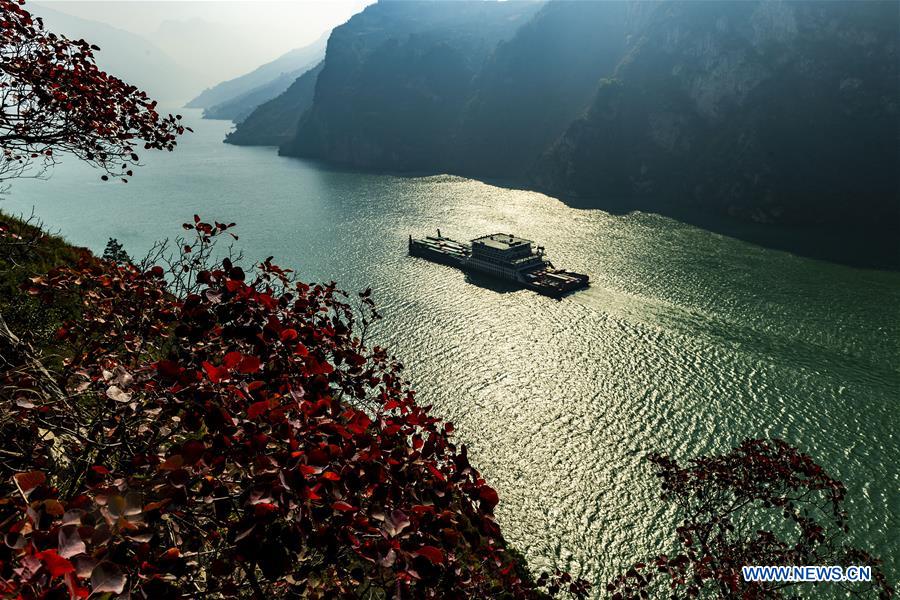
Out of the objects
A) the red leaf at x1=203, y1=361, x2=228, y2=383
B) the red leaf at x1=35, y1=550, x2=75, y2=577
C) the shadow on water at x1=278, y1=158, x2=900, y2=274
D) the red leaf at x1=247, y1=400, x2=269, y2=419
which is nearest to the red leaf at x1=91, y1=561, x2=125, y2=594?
the red leaf at x1=35, y1=550, x2=75, y2=577

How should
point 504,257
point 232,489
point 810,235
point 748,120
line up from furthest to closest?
point 748,120
point 810,235
point 504,257
point 232,489

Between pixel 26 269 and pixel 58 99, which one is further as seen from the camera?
pixel 26 269

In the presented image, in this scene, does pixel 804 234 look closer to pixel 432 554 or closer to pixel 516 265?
pixel 516 265

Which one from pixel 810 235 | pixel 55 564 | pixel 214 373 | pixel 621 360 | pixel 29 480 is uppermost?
pixel 810 235

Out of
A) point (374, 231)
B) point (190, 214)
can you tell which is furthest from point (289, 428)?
point (190, 214)

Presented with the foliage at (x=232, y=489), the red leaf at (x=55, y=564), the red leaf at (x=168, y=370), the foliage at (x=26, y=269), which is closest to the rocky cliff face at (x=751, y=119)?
the foliage at (x=26, y=269)

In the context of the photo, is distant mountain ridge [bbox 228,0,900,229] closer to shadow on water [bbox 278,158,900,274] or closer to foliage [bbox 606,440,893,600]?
shadow on water [bbox 278,158,900,274]

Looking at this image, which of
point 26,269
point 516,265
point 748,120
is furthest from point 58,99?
point 748,120

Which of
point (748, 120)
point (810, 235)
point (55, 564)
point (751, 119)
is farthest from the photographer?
point (748, 120)
